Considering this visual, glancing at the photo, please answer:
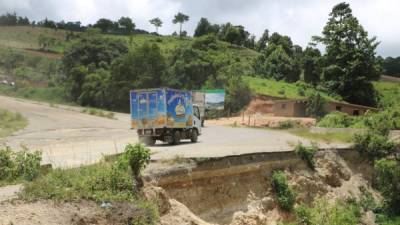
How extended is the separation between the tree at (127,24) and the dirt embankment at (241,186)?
9399 cm

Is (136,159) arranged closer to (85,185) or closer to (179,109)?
(85,185)

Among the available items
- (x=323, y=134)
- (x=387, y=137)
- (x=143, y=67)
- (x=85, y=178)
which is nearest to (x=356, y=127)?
(x=323, y=134)

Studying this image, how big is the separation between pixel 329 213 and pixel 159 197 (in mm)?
9981

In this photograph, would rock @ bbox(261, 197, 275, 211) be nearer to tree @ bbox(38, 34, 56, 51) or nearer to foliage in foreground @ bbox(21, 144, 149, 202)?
foliage in foreground @ bbox(21, 144, 149, 202)

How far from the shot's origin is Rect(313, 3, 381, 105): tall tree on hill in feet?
197

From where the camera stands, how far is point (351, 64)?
2345 inches

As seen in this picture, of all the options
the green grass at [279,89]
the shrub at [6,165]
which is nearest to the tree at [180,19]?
the green grass at [279,89]

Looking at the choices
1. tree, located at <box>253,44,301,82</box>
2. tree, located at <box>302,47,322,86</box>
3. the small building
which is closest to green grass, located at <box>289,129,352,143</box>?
the small building

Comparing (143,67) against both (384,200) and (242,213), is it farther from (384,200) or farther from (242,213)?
(242,213)

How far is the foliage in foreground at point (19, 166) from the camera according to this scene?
12.3 meters

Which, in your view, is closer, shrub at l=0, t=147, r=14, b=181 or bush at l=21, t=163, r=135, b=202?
bush at l=21, t=163, r=135, b=202

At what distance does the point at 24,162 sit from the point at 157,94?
11511 millimetres

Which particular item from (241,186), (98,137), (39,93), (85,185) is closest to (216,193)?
(241,186)

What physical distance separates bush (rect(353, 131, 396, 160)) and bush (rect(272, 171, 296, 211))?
909cm
